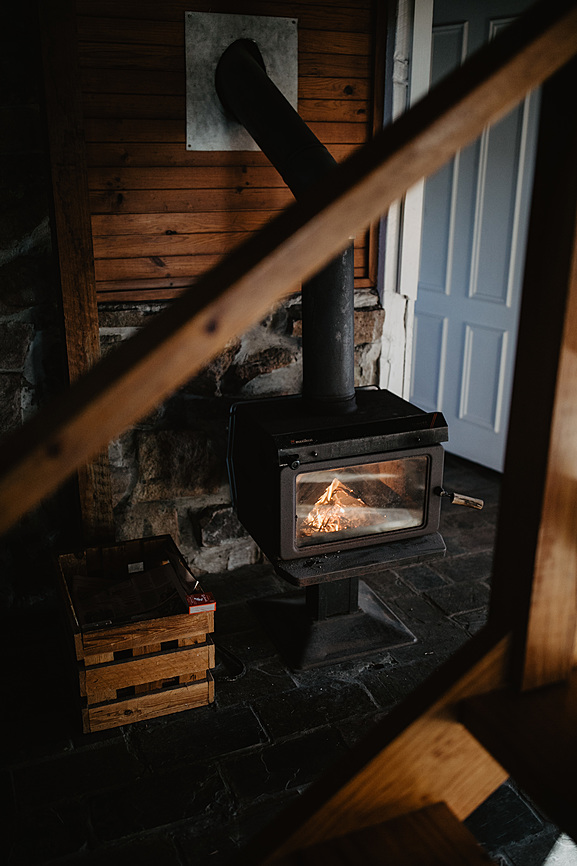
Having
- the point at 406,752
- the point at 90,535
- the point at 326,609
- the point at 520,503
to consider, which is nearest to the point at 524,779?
the point at 406,752

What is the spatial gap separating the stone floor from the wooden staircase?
1.22m

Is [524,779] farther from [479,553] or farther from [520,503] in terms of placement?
[479,553]

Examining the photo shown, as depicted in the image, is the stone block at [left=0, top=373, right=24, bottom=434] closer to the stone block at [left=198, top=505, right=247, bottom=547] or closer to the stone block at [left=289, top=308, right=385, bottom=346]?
the stone block at [left=198, top=505, right=247, bottom=547]

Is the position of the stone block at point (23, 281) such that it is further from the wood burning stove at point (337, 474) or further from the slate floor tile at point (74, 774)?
the slate floor tile at point (74, 774)

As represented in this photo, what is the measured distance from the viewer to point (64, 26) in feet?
8.04

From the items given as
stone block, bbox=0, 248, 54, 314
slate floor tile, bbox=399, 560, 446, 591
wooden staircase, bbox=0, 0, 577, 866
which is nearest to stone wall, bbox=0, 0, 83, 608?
stone block, bbox=0, 248, 54, 314

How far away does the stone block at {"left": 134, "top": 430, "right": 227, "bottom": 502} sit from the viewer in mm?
3078

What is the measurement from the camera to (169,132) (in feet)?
9.20

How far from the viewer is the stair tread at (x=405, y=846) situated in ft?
2.98

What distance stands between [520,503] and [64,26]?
2351 mm

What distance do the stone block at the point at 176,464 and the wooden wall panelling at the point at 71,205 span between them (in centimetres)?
23

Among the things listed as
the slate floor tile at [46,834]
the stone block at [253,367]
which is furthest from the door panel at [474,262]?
the slate floor tile at [46,834]

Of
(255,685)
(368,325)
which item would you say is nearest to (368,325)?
(368,325)

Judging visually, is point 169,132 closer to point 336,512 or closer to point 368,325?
point 368,325
